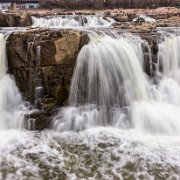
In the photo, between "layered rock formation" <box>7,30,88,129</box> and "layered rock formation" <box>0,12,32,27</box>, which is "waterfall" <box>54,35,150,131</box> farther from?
"layered rock formation" <box>0,12,32,27</box>

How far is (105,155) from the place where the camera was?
7.75 m

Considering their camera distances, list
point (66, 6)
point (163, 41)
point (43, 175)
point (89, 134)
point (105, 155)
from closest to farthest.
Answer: point (43, 175) → point (105, 155) → point (89, 134) → point (163, 41) → point (66, 6)

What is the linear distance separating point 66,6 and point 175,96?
51.2 ft

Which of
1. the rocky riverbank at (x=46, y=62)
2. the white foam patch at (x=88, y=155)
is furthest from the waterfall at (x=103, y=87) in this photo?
the white foam patch at (x=88, y=155)

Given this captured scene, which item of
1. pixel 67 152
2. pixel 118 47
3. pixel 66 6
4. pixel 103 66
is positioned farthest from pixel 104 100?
pixel 66 6

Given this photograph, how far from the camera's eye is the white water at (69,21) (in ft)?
52.4

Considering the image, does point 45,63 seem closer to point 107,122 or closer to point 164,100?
point 107,122

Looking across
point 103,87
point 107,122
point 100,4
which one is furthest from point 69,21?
point 100,4

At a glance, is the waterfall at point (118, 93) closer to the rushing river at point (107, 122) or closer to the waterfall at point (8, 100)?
the rushing river at point (107, 122)

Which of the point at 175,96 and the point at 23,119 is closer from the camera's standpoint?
the point at 23,119

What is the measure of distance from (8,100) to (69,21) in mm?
7671

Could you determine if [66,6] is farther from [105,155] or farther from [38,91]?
[105,155]

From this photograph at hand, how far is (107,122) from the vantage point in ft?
30.8

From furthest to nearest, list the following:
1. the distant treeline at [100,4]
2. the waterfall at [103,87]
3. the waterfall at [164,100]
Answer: the distant treeline at [100,4] → the waterfall at [103,87] → the waterfall at [164,100]
